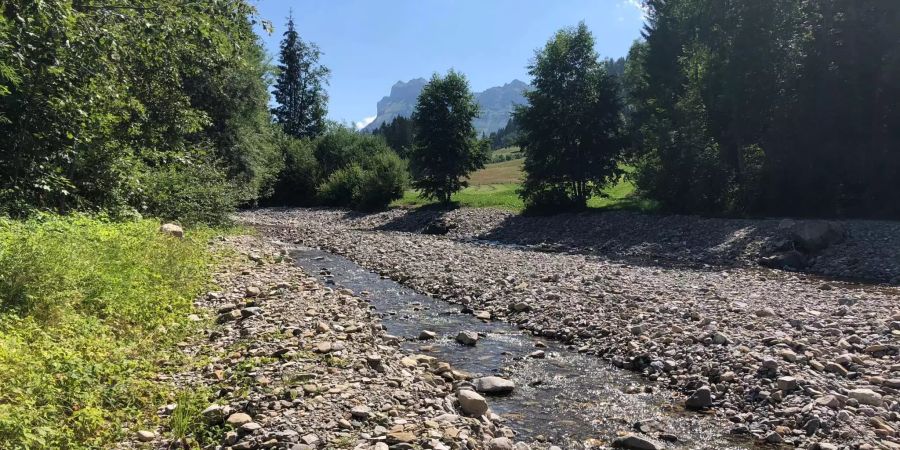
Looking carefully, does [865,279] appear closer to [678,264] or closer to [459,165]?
[678,264]

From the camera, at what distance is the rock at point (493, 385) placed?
796cm

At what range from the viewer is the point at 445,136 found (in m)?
40.5

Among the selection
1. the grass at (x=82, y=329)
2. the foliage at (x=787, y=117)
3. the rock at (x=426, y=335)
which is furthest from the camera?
the foliage at (x=787, y=117)

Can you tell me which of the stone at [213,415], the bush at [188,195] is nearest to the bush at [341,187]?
the bush at [188,195]

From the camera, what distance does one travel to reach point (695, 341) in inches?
376

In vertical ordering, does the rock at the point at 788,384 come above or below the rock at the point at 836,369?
below

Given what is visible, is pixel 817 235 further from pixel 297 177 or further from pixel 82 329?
pixel 297 177

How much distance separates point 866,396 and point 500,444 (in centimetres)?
496

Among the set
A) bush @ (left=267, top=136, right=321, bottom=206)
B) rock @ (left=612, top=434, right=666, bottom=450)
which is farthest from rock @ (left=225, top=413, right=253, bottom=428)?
bush @ (left=267, top=136, right=321, bottom=206)

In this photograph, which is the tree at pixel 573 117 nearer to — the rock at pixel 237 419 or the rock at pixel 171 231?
the rock at pixel 171 231

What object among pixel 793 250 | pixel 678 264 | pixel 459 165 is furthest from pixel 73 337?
pixel 459 165

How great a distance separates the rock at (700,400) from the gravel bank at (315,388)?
8.49 feet

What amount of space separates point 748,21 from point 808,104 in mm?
4961

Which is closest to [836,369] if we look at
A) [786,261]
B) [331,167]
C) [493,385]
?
[493,385]
